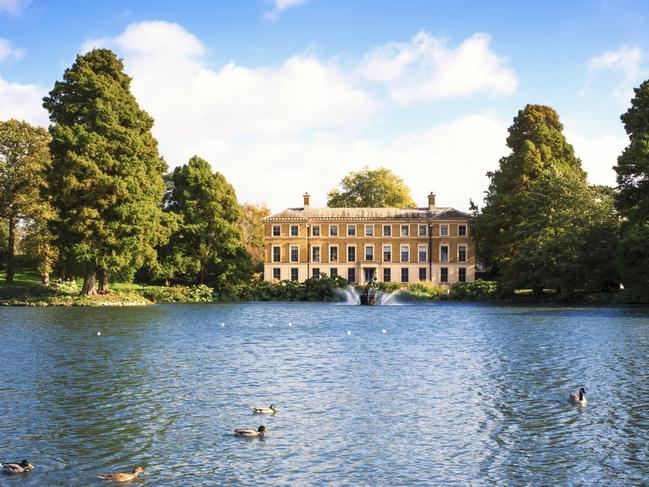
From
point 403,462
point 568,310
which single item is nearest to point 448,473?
point 403,462

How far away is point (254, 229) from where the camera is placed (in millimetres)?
97625

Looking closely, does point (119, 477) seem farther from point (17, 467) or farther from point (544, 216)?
point (544, 216)

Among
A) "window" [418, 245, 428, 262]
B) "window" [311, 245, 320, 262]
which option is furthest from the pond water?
"window" [311, 245, 320, 262]

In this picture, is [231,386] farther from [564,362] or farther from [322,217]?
[322,217]

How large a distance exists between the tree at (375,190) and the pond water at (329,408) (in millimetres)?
70702

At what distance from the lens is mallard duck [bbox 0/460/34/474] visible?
10508mm

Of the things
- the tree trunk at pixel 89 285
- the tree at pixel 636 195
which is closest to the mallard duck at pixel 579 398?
the tree at pixel 636 195

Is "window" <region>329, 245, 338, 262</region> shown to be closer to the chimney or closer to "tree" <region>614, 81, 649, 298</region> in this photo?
the chimney

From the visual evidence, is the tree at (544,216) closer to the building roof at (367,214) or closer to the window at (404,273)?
the building roof at (367,214)

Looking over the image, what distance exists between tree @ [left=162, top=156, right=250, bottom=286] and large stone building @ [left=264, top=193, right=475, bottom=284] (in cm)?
1164

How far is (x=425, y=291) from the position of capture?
6656cm

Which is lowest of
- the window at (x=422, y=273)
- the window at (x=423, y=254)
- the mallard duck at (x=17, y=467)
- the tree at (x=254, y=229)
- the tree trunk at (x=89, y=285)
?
the mallard duck at (x=17, y=467)

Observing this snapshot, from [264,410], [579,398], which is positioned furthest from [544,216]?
[264,410]

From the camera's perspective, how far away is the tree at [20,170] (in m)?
53.4
